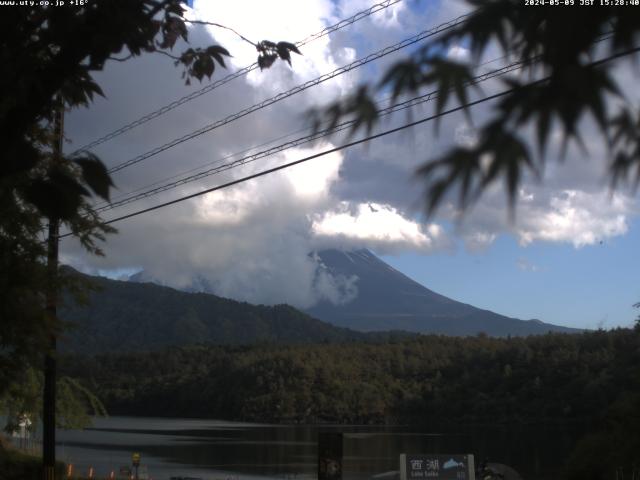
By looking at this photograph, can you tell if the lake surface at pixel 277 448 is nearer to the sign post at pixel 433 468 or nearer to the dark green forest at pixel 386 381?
the dark green forest at pixel 386 381

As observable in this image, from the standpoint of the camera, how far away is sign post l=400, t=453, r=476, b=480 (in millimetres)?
19984

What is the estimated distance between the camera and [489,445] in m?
81.2

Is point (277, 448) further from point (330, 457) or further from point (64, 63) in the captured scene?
point (64, 63)

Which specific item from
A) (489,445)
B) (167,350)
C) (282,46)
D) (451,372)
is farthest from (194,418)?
(282,46)

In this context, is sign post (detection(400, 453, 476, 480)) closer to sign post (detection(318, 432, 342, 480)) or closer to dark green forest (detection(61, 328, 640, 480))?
sign post (detection(318, 432, 342, 480))

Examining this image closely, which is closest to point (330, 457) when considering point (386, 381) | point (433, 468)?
point (433, 468)

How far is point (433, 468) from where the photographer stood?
2020 cm

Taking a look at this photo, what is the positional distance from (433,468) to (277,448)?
2673 inches

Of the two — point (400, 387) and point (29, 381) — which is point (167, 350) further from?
point (29, 381)

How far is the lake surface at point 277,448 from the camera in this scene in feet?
198

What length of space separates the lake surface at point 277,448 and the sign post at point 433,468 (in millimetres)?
31210

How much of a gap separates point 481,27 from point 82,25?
3.47 metres

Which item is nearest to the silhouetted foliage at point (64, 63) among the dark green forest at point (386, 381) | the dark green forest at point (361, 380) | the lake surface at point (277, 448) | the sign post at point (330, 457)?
the sign post at point (330, 457)


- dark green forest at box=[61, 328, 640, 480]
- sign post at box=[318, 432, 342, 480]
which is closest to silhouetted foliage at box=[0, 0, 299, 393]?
A: sign post at box=[318, 432, 342, 480]
